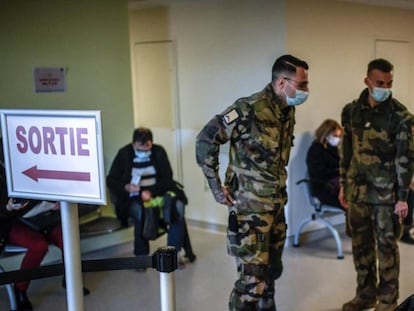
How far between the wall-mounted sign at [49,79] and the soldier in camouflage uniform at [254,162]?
1.72 metres

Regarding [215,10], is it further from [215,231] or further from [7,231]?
[7,231]

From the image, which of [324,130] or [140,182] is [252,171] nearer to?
[140,182]

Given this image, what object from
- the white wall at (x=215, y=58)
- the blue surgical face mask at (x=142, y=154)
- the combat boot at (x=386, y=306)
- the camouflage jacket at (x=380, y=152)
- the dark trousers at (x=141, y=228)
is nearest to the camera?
the camouflage jacket at (x=380, y=152)

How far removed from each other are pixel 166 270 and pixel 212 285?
2246 millimetres

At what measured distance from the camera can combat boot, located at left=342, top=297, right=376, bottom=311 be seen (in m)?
3.11

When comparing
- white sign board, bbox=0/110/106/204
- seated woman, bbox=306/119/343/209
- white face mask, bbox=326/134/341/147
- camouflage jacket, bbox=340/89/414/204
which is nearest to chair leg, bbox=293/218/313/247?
seated woman, bbox=306/119/343/209

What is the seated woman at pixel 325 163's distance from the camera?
418 centimetres

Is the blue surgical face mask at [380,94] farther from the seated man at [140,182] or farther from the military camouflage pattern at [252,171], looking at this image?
A: the seated man at [140,182]

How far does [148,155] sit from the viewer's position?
13.2 feet

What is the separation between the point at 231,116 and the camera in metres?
2.55

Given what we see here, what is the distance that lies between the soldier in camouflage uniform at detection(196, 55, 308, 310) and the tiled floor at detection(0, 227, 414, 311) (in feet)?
2.44

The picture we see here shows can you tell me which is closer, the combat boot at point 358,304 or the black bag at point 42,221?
the combat boot at point 358,304

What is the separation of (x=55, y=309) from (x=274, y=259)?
1.46 m

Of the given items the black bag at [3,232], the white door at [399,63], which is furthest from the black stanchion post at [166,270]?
the white door at [399,63]
